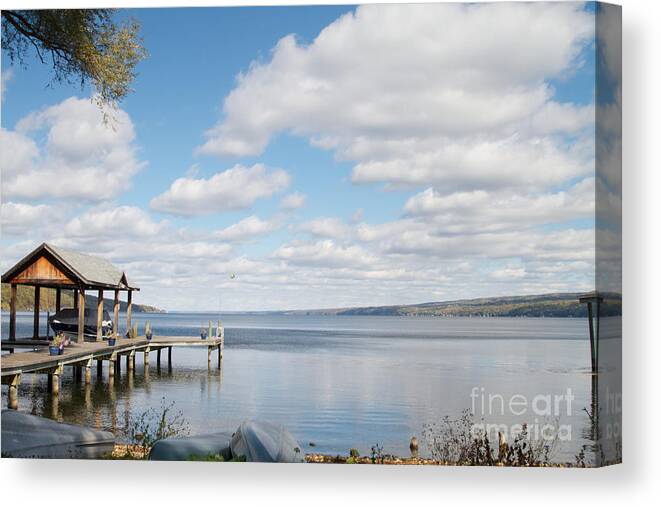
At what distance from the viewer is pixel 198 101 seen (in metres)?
10.2

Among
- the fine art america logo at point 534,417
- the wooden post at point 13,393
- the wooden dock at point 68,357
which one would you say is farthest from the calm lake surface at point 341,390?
the wooden post at point 13,393

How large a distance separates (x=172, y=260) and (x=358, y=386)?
7.64 meters

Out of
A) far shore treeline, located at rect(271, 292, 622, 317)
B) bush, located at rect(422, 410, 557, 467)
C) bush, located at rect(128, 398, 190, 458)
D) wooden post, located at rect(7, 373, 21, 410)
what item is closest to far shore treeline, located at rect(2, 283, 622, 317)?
far shore treeline, located at rect(271, 292, 622, 317)

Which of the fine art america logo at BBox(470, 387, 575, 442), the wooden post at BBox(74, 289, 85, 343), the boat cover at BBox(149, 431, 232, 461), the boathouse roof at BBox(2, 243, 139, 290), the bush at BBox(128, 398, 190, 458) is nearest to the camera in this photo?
the fine art america logo at BBox(470, 387, 575, 442)

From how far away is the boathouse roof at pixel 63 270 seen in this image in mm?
12373

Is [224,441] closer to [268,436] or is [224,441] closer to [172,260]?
[268,436]

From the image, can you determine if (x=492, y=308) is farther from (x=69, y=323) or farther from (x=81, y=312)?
(x=69, y=323)

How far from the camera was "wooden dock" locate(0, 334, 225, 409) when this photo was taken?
12.4 meters

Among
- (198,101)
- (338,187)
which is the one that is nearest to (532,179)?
(338,187)

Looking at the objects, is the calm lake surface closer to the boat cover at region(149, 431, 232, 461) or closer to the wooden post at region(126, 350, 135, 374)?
the wooden post at region(126, 350, 135, 374)

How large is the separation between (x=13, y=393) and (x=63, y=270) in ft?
10.0

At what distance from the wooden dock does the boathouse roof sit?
1.32 metres

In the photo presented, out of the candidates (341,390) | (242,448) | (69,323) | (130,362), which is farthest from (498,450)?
(69,323)

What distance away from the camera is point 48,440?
878 cm
